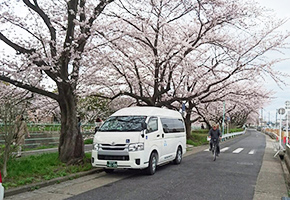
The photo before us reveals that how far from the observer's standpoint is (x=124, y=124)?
9430 millimetres

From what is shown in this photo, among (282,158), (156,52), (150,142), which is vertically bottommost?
(282,158)

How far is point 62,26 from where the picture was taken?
465 inches

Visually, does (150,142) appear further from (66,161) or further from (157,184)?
(66,161)

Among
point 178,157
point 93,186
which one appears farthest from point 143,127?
point 178,157

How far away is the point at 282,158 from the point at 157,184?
935 centimetres

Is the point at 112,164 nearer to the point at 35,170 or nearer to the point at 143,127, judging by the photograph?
the point at 143,127

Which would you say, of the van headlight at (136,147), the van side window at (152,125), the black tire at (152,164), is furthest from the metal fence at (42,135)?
the van headlight at (136,147)

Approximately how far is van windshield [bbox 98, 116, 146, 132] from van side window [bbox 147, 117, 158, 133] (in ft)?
0.86

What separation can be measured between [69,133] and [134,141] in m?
2.62

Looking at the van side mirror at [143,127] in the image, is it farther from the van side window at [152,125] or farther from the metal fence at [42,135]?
the metal fence at [42,135]

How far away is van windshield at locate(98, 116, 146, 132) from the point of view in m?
9.17

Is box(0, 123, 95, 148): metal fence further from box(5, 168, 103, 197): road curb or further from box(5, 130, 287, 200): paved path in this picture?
box(5, 130, 287, 200): paved path

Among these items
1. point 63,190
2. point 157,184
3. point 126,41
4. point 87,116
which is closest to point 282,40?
point 126,41

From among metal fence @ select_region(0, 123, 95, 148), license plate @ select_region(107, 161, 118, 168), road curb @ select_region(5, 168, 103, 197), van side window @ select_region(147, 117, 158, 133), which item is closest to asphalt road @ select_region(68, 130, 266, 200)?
license plate @ select_region(107, 161, 118, 168)
